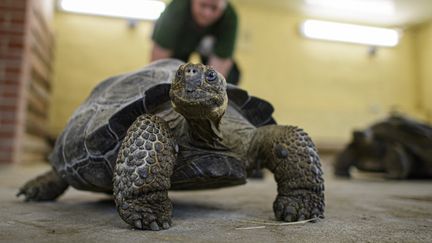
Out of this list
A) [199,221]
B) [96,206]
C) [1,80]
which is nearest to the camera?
[199,221]

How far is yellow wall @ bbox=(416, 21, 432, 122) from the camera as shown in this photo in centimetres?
1021

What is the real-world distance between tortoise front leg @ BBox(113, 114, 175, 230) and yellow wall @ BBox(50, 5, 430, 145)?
7324 mm

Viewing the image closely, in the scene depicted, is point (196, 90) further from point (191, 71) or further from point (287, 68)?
point (287, 68)

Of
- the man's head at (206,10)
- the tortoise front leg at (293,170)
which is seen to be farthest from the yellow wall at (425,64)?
the tortoise front leg at (293,170)

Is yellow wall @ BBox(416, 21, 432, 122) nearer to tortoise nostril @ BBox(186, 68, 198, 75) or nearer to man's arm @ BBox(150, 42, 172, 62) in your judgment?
man's arm @ BBox(150, 42, 172, 62)

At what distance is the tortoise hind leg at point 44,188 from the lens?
8.16ft

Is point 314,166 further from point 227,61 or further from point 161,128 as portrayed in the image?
point 227,61

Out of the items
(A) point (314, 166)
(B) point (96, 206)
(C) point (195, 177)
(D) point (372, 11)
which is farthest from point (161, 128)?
(D) point (372, 11)

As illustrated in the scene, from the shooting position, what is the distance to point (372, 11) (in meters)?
9.42

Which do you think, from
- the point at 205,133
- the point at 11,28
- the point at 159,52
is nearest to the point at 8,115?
the point at 11,28

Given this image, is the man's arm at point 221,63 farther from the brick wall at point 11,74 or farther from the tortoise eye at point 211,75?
the tortoise eye at point 211,75

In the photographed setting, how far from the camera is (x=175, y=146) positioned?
1.67 m

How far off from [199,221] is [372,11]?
8831mm

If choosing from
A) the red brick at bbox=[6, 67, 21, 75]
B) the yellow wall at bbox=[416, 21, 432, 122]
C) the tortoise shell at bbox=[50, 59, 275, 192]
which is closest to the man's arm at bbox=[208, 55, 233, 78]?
the tortoise shell at bbox=[50, 59, 275, 192]
